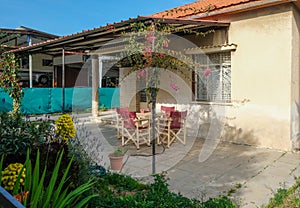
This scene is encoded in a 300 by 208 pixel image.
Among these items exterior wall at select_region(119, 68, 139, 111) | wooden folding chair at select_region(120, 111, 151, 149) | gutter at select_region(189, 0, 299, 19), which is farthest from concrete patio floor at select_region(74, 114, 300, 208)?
exterior wall at select_region(119, 68, 139, 111)

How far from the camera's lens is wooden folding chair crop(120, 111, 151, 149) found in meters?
7.20

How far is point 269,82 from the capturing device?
23.4 ft

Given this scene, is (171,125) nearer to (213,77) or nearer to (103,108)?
(213,77)

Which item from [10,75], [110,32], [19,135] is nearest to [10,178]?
[19,135]

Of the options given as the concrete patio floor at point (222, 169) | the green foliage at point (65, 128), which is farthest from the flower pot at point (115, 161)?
the green foliage at point (65, 128)

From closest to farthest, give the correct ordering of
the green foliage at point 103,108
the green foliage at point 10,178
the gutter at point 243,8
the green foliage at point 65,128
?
the green foliage at point 10,178
the green foliage at point 65,128
the gutter at point 243,8
the green foliage at point 103,108

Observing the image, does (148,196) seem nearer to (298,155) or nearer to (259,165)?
(259,165)

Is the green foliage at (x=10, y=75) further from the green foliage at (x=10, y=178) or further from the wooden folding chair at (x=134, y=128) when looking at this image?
the green foliage at (x=10, y=178)

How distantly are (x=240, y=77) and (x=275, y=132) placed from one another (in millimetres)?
1858

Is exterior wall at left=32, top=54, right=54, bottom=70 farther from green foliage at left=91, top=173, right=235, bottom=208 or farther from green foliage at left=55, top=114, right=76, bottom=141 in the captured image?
green foliage at left=91, top=173, right=235, bottom=208

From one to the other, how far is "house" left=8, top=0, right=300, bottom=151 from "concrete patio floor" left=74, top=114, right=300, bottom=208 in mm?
677

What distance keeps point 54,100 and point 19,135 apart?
14.5 meters

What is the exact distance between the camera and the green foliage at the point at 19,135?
125 inches

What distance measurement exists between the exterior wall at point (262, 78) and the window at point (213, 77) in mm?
337
